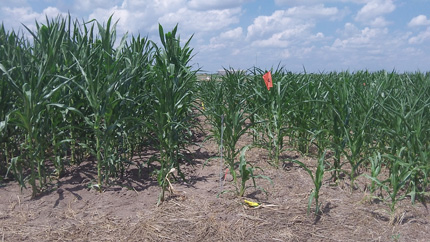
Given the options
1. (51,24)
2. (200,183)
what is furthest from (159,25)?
(200,183)

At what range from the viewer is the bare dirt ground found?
2.61m

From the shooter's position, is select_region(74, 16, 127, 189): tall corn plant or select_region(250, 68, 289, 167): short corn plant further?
select_region(250, 68, 289, 167): short corn plant

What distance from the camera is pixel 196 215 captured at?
2.81m

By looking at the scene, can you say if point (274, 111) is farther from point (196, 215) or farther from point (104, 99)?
point (104, 99)

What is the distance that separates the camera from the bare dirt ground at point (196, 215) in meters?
2.61

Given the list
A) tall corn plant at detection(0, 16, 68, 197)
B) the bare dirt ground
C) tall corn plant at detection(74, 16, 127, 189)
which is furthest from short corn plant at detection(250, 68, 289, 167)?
tall corn plant at detection(0, 16, 68, 197)

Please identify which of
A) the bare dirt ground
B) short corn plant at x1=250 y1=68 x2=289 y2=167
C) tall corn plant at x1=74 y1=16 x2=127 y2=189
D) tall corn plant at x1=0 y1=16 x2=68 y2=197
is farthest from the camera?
short corn plant at x1=250 y1=68 x2=289 y2=167

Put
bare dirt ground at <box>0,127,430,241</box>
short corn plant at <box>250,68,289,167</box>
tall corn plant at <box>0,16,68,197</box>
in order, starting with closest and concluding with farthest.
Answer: bare dirt ground at <box>0,127,430,241</box>
tall corn plant at <box>0,16,68,197</box>
short corn plant at <box>250,68,289,167</box>

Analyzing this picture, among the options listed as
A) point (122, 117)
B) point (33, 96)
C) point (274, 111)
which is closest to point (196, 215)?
point (122, 117)

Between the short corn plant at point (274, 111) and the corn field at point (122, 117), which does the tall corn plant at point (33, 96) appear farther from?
the short corn plant at point (274, 111)

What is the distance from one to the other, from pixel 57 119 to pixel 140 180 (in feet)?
2.86

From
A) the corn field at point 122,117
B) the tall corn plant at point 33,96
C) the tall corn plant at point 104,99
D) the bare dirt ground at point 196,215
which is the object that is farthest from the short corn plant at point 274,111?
the tall corn plant at point 33,96

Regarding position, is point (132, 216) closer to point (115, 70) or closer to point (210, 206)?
point (210, 206)

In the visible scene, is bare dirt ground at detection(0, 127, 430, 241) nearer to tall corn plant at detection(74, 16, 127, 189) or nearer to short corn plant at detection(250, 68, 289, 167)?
tall corn plant at detection(74, 16, 127, 189)
